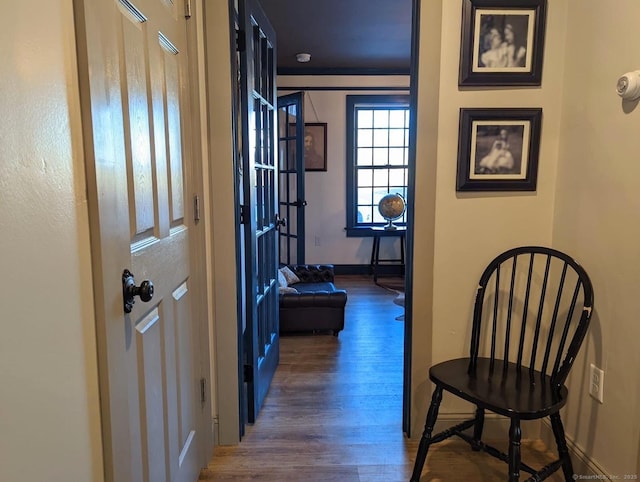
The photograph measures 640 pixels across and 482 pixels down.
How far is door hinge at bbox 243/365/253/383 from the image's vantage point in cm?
223

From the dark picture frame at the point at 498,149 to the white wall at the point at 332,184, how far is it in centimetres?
383

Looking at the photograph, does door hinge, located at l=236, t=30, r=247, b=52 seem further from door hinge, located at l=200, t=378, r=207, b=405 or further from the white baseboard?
the white baseboard

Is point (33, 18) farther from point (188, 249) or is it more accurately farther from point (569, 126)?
point (569, 126)

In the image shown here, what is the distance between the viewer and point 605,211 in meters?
1.63

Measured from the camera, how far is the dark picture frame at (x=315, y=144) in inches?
222

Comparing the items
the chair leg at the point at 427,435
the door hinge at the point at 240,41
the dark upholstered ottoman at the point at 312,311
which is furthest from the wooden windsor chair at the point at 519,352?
the dark upholstered ottoman at the point at 312,311

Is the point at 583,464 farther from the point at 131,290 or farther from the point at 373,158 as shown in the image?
the point at 373,158

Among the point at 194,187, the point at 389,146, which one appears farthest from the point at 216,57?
the point at 389,146

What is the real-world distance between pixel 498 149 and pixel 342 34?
9.19 ft

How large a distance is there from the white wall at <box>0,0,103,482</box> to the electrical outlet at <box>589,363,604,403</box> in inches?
Result: 65.6

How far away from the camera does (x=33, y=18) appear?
0.74 metres

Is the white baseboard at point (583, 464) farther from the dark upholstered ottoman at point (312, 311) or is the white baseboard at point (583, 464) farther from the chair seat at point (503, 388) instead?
the dark upholstered ottoman at point (312, 311)

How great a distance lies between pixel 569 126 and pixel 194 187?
1.55m

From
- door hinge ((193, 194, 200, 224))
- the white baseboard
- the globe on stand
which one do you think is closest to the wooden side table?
the globe on stand
